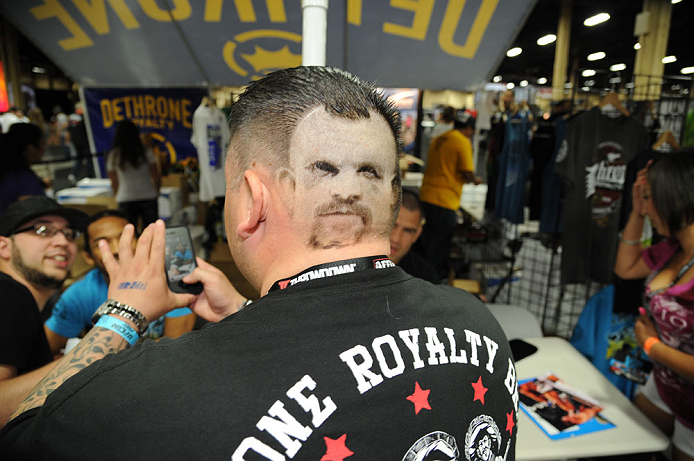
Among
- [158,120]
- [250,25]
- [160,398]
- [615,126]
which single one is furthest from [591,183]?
[158,120]

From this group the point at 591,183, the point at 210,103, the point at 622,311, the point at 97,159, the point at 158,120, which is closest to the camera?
the point at 622,311

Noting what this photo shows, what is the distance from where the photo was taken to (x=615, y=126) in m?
3.12

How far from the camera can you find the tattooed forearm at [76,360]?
69 cm

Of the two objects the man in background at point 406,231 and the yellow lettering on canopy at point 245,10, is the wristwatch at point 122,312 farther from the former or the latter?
the yellow lettering on canopy at point 245,10

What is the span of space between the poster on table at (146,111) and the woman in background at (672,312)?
141 inches

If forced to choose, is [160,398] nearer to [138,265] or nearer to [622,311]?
[138,265]

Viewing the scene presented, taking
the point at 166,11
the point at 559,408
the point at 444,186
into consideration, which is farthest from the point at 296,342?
the point at 444,186

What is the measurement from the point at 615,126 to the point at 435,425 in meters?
3.24

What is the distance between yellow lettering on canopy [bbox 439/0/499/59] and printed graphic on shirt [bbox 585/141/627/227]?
1.23 meters

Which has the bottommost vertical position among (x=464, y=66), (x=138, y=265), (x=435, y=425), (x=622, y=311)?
(x=622, y=311)

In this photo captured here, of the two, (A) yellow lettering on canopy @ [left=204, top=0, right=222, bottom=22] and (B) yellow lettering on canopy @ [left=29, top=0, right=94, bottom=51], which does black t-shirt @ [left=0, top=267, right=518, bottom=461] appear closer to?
(A) yellow lettering on canopy @ [left=204, top=0, right=222, bottom=22]

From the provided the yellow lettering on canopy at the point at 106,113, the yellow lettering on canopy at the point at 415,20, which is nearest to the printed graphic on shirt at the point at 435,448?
the yellow lettering on canopy at the point at 415,20

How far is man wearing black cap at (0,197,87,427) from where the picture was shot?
51.5 inches

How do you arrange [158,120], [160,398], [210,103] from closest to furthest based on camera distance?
[160,398]
[210,103]
[158,120]
